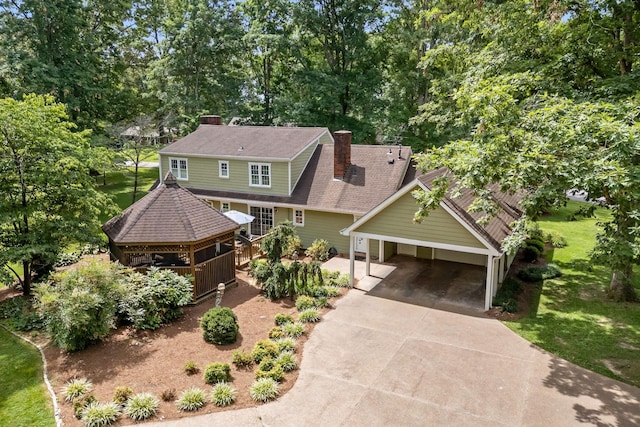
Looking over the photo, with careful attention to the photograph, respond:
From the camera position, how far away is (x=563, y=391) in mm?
10367

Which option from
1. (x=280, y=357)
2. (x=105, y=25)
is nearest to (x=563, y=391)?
(x=280, y=357)

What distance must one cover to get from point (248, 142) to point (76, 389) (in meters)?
17.4

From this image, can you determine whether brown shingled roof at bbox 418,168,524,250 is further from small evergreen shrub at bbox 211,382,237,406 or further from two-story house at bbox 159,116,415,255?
small evergreen shrub at bbox 211,382,237,406

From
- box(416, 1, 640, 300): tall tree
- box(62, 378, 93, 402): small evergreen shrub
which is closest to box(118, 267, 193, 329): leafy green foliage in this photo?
box(62, 378, 93, 402): small evergreen shrub

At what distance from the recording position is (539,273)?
18.4m

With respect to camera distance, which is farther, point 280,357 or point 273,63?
point 273,63

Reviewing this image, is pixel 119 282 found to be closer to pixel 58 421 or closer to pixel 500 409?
pixel 58 421

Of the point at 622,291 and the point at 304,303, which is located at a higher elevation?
the point at 622,291

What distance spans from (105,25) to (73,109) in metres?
10.7

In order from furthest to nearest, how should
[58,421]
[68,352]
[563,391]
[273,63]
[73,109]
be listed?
[273,63] → [73,109] → [68,352] → [563,391] → [58,421]

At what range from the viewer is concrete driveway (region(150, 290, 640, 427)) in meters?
9.41

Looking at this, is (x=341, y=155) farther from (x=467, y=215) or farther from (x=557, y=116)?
(x=557, y=116)

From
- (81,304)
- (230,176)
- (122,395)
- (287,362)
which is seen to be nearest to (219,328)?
(287,362)

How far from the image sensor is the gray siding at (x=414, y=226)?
14914 mm
